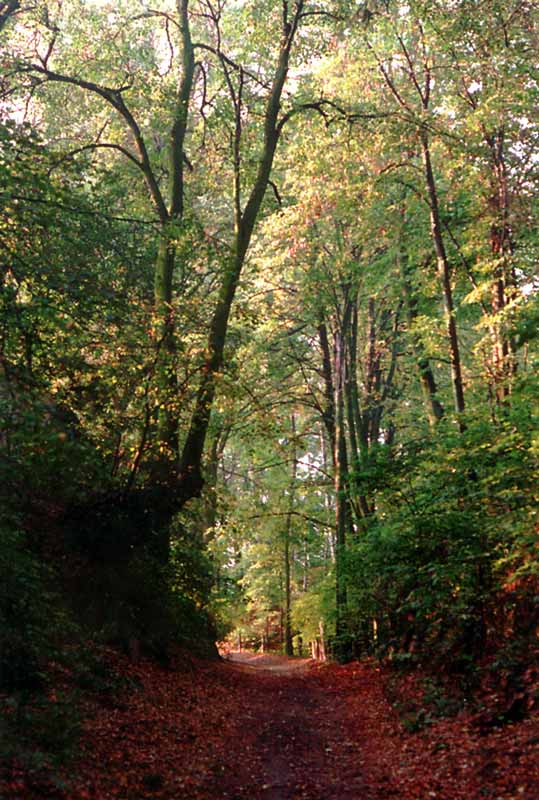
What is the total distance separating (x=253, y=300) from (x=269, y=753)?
15.3 meters

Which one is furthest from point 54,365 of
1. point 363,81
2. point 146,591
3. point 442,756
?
point 363,81

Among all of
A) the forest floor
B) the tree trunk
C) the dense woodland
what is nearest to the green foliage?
the dense woodland

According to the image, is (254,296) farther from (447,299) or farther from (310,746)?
(310,746)

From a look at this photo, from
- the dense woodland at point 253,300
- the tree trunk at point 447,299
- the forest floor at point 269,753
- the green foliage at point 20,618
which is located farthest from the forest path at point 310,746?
the tree trunk at point 447,299

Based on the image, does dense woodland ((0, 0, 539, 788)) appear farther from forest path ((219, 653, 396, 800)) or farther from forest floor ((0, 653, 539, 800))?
forest path ((219, 653, 396, 800))

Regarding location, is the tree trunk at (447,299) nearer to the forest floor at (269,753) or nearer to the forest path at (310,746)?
the forest floor at (269,753)

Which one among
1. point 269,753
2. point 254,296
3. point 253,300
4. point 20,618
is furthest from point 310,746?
point 253,300

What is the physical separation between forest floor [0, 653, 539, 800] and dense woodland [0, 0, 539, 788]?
42.4 inches

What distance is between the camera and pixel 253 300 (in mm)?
21828

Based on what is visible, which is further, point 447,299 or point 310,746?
point 447,299

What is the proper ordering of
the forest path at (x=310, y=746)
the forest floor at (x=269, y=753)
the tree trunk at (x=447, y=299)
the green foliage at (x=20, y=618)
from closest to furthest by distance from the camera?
the green foliage at (x=20, y=618) → the forest floor at (x=269, y=753) → the forest path at (x=310, y=746) → the tree trunk at (x=447, y=299)

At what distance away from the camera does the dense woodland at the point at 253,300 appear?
26.8ft

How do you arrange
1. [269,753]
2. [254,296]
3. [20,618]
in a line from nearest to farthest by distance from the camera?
[20,618]
[269,753]
[254,296]

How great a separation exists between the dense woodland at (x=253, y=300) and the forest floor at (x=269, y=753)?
1.08 meters
